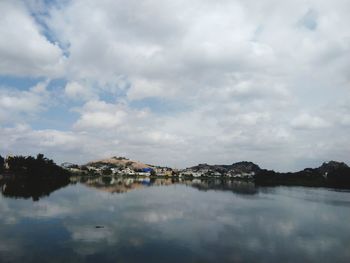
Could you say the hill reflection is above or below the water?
above

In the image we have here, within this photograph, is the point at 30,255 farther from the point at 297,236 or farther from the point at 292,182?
the point at 292,182

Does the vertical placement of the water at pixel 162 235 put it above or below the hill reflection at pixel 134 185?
below

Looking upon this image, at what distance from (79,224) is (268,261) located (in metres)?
18.2

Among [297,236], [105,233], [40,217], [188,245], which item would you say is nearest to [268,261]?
[188,245]

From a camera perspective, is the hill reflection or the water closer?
the water

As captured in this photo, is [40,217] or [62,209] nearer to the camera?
[40,217]

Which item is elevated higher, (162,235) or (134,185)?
(134,185)

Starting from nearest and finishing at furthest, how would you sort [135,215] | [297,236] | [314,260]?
[314,260]
[297,236]
[135,215]

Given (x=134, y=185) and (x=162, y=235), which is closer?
(x=162, y=235)

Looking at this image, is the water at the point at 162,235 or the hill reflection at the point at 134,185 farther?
the hill reflection at the point at 134,185

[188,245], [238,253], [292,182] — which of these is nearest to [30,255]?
[188,245]

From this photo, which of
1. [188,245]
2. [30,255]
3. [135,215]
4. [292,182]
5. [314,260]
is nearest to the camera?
[30,255]

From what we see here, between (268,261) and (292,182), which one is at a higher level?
(292,182)

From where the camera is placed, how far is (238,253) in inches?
982
